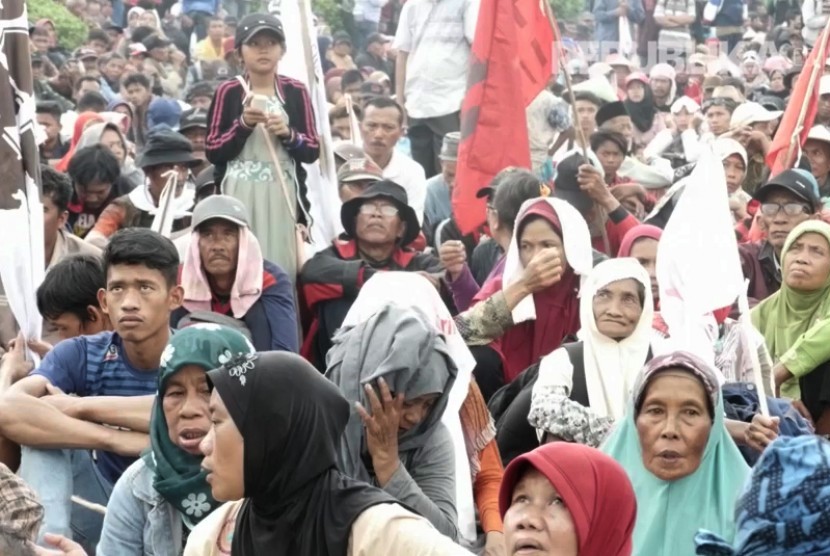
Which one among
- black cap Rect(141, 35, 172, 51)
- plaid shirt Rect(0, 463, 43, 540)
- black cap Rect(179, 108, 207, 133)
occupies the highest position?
black cap Rect(141, 35, 172, 51)

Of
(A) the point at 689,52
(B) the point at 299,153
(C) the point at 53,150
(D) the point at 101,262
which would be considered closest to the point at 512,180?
(B) the point at 299,153

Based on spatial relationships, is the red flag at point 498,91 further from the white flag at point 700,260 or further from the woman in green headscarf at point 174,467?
the woman in green headscarf at point 174,467

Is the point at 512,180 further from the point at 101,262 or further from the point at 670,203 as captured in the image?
the point at 101,262

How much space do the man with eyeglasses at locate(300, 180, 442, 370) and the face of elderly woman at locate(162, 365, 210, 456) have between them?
294 cm

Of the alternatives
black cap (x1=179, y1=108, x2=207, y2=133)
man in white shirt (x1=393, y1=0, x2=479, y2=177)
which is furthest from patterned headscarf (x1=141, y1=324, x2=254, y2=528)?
man in white shirt (x1=393, y1=0, x2=479, y2=177)

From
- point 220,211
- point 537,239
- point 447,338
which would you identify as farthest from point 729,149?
point 447,338

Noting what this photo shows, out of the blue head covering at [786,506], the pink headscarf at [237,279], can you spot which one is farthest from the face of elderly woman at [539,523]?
the pink headscarf at [237,279]

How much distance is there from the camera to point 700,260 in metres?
7.02

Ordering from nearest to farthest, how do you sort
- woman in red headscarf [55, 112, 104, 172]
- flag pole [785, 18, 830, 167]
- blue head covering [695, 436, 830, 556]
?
blue head covering [695, 436, 830, 556]
flag pole [785, 18, 830, 167]
woman in red headscarf [55, 112, 104, 172]

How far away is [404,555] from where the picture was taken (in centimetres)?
425

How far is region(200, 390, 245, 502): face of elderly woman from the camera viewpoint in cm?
435

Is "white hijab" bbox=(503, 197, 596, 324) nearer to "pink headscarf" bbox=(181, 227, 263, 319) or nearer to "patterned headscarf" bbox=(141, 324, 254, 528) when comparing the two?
Answer: "pink headscarf" bbox=(181, 227, 263, 319)

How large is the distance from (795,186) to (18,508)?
5.80 meters

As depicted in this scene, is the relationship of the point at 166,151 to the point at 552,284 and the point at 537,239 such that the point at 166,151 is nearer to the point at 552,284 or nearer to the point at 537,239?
the point at 537,239
